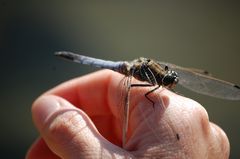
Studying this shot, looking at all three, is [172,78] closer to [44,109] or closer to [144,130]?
[144,130]

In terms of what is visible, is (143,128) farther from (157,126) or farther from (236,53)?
(236,53)

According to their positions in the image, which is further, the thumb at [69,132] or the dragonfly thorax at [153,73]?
the dragonfly thorax at [153,73]

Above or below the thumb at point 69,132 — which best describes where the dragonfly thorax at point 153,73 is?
above

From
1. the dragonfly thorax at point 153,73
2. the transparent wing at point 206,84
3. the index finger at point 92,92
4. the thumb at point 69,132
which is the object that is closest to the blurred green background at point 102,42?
the index finger at point 92,92

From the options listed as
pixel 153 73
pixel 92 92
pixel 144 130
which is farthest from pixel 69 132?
pixel 92 92

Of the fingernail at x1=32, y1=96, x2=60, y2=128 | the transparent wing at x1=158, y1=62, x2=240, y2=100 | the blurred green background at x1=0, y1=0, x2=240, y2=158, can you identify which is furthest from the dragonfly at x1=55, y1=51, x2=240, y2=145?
the blurred green background at x1=0, y1=0, x2=240, y2=158

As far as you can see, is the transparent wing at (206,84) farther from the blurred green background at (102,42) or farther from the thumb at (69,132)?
the blurred green background at (102,42)

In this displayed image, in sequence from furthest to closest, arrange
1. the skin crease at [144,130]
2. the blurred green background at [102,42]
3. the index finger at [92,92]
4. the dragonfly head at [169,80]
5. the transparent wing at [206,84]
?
the blurred green background at [102,42]
the index finger at [92,92]
the transparent wing at [206,84]
the dragonfly head at [169,80]
the skin crease at [144,130]
